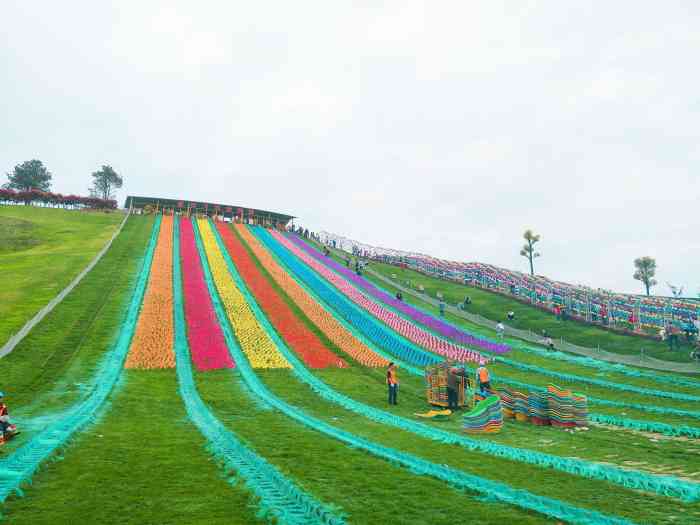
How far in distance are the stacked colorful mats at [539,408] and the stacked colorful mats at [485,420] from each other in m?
A: 2.44

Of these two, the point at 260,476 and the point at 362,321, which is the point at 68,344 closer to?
Answer: the point at 260,476

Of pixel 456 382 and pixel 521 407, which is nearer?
pixel 521 407

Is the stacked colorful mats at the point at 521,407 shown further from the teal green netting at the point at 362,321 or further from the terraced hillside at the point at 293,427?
the teal green netting at the point at 362,321

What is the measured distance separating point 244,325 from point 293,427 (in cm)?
1846

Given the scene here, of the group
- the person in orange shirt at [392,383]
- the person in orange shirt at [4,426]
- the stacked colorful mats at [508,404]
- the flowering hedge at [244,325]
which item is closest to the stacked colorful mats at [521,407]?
the stacked colorful mats at [508,404]

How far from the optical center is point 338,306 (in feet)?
134

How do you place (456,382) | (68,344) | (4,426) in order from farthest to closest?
(68,344), (456,382), (4,426)

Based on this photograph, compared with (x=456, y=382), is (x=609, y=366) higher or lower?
lower

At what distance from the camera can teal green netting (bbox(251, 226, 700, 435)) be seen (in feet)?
55.0

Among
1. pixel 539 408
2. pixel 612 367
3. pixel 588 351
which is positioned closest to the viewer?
pixel 539 408

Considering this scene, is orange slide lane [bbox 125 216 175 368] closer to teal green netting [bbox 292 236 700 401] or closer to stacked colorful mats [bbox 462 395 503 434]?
stacked colorful mats [bbox 462 395 503 434]

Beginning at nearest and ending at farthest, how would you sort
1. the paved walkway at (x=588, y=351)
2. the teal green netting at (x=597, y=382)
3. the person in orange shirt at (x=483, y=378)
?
the person in orange shirt at (x=483, y=378)
the teal green netting at (x=597, y=382)
the paved walkway at (x=588, y=351)

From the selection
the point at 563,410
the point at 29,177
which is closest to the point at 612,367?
the point at 563,410

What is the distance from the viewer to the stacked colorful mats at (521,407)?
16.9m
